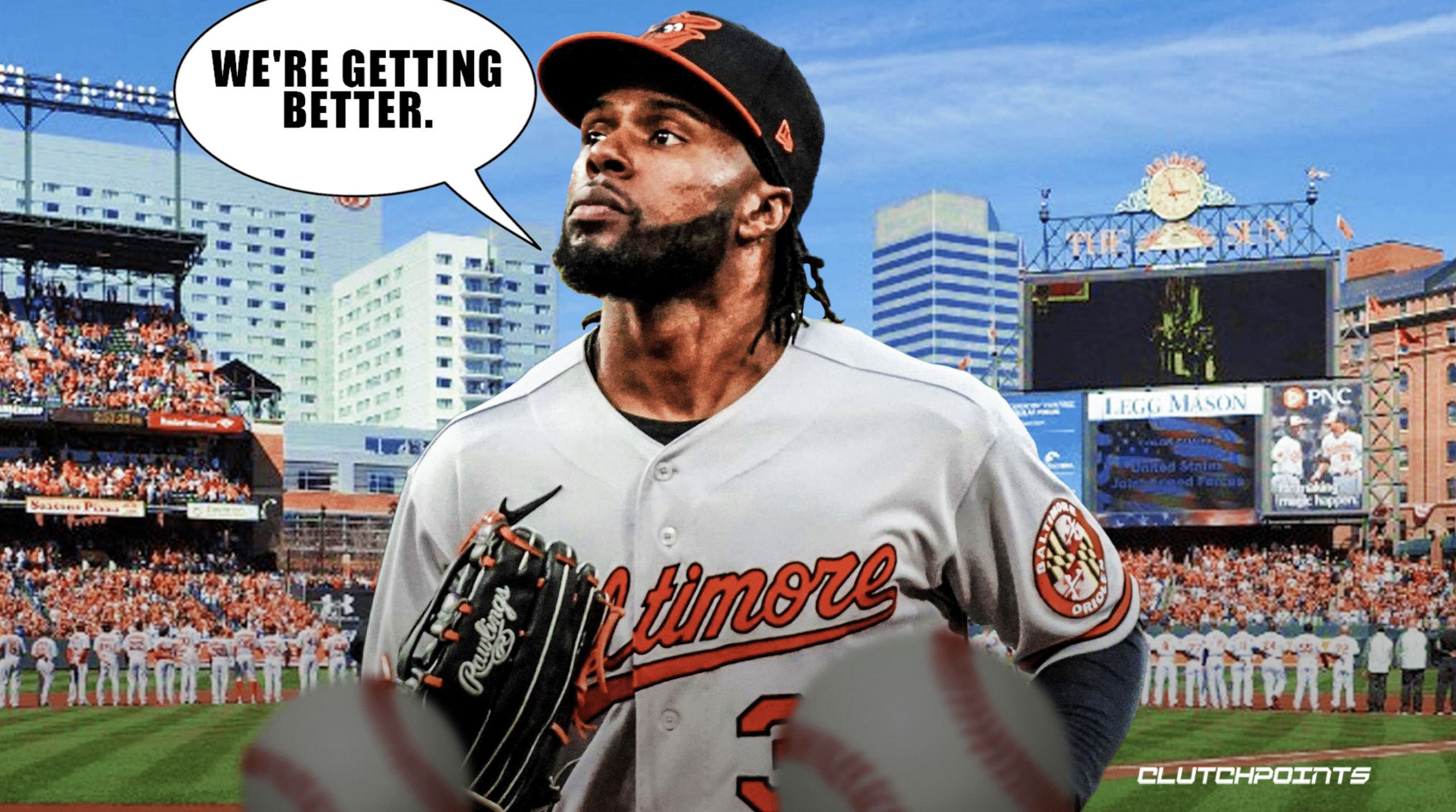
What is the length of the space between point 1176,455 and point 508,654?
36.3 metres

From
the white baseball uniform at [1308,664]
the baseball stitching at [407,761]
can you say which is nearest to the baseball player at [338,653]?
the white baseball uniform at [1308,664]

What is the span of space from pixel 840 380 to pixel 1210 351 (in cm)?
3574

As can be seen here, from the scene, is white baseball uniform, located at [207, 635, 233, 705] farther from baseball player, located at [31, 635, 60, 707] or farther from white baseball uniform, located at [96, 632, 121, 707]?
baseball player, located at [31, 635, 60, 707]

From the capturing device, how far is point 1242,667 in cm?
2131

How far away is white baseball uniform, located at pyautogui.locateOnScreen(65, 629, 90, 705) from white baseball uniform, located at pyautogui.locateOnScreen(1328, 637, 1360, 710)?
629 inches

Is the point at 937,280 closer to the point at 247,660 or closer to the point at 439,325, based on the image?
the point at 439,325

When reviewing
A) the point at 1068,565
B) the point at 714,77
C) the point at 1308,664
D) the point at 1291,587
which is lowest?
the point at 1291,587

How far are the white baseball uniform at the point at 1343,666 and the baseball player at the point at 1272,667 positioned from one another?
0.66m

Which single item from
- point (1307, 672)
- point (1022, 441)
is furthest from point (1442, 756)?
point (1022, 441)

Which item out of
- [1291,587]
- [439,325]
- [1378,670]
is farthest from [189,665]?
[439,325]

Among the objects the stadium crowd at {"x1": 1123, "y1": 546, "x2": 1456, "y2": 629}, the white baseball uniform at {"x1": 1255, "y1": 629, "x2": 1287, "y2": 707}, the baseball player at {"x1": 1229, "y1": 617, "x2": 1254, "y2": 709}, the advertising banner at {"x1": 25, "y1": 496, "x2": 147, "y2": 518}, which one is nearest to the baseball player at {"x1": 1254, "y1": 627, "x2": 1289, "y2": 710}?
the white baseball uniform at {"x1": 1255, "y1": 629, "x2": 1287, "y2": 707}

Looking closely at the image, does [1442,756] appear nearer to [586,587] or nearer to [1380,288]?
[586,587]

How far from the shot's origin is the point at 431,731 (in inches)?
73.0

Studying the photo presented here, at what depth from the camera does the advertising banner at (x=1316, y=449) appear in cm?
3550
